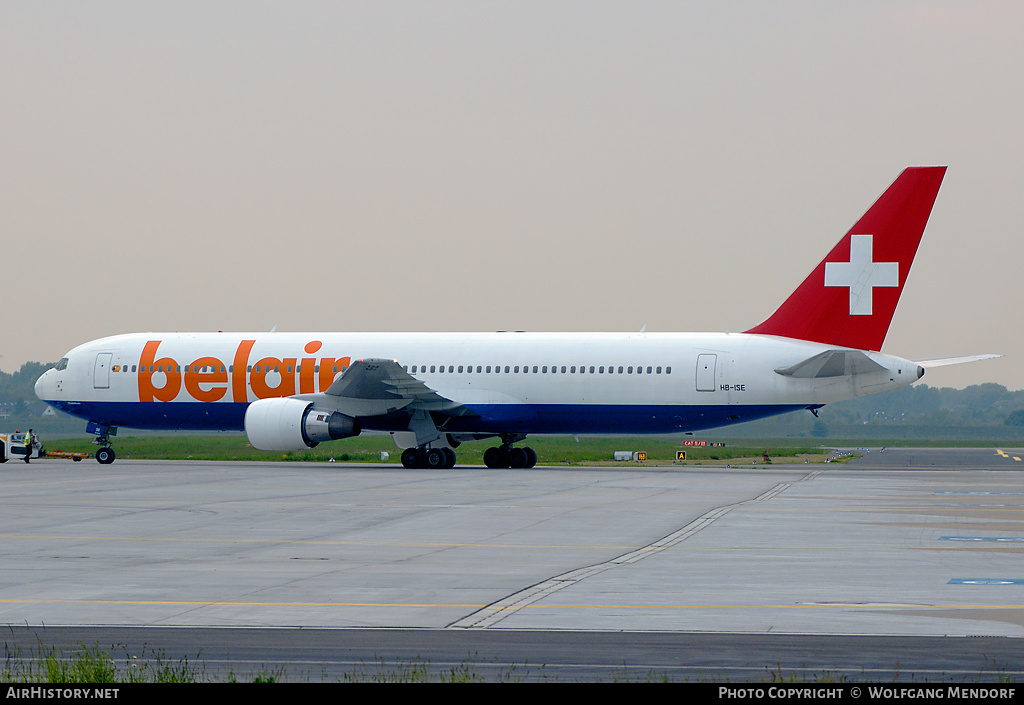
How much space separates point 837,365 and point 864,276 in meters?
3.14

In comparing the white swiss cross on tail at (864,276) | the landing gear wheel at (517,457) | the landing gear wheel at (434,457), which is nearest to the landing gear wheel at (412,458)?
the landing gear wheel at (434,457)

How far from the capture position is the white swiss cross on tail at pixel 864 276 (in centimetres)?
3712

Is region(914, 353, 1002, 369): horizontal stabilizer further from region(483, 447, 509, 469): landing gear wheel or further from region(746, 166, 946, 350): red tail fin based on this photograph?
region(483, 447, 509, 469): landing gear wheel

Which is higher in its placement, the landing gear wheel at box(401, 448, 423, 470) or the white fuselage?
the white fuselage

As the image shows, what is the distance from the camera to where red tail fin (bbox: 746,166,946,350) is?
36.8 meters

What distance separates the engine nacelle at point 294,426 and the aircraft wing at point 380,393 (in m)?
0.59

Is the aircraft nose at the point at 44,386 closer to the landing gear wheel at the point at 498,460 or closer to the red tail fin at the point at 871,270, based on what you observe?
the landing gear wheel at the point at 498,460

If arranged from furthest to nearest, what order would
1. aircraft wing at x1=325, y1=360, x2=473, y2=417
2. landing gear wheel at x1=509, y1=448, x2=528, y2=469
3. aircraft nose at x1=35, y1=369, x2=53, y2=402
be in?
aircraft nose at x1=35, y1=369, x2=53, y2=402, landing gear wheel at x1=509, y1=448, x2=528, y2=469, aircraft wing at x1=325, y1=360, x2=473, y2=417

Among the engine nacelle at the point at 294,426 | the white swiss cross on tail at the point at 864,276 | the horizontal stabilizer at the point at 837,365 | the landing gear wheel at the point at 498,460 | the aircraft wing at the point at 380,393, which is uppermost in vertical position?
the white swiss cross on tail at the point at 864,276

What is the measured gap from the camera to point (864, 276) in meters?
37.2

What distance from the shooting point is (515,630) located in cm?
1069

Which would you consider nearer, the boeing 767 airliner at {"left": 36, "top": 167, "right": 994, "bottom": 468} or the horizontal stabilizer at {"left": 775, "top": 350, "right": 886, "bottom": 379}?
the horizontal stabilizer at {"left": 775, "top": 350, "right": 886, "bottom": 379}

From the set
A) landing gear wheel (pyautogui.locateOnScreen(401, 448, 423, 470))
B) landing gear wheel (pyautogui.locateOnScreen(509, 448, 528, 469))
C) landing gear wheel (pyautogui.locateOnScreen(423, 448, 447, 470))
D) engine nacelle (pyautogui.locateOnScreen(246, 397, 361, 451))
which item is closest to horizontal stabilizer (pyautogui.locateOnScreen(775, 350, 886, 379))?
landing gear wheel (pyautogui.locateOnScreen(509, 448, 528, 469))

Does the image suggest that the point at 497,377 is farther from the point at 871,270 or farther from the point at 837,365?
the point at 871,270
